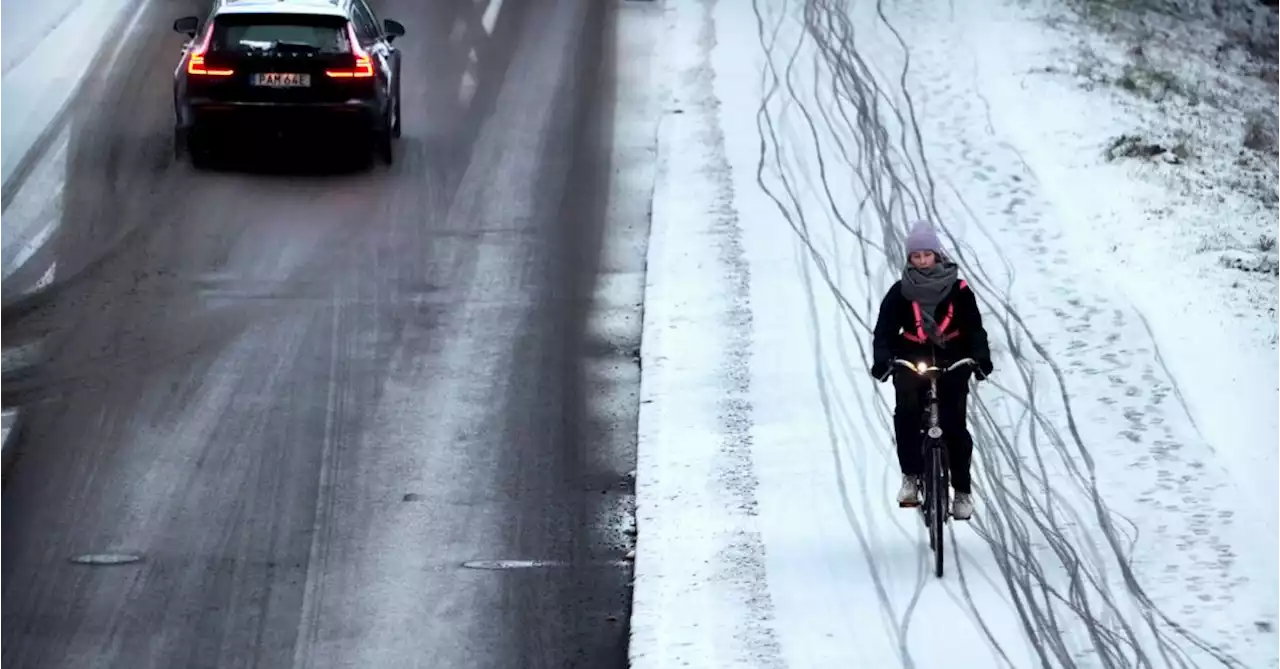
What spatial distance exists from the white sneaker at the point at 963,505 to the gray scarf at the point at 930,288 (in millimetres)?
824

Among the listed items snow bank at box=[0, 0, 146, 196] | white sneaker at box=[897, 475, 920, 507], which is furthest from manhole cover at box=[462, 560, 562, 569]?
snow bank at box=[0, 0, 146, 196]

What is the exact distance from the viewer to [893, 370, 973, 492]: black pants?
34.5ft

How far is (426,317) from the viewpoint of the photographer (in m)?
15.1

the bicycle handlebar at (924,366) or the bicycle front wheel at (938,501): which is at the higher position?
the bicycle handlebar at (924,366)

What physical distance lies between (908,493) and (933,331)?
900 millimetres

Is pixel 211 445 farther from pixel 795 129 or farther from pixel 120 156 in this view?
pixel 795 129

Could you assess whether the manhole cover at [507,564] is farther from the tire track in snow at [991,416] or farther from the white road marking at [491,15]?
the white road marking at [491,15]

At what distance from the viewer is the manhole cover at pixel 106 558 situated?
10641 mm

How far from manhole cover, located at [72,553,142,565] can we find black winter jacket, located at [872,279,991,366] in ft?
12.4

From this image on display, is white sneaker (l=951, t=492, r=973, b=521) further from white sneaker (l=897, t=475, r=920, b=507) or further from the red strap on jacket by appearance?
the red strap on jacket

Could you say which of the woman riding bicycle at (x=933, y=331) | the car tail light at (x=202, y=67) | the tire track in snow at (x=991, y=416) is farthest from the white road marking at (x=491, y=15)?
the woman riding bicycle at (x=933, y=331)

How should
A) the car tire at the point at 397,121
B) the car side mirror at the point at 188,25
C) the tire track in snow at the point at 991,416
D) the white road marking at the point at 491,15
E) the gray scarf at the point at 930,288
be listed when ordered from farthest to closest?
the white road marking at the point at 491,15 < the car side mirror at the point at 188,25 < the car tire at the point at 397,121 < the gray scarf at the point at 930,288 < the tire track in snow at the point at 991,416

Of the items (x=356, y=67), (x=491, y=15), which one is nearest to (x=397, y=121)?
(x=356, y=67)

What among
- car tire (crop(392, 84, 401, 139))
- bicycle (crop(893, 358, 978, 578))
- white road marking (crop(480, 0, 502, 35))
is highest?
bicycle (crop(893, 358, 978, 578))
